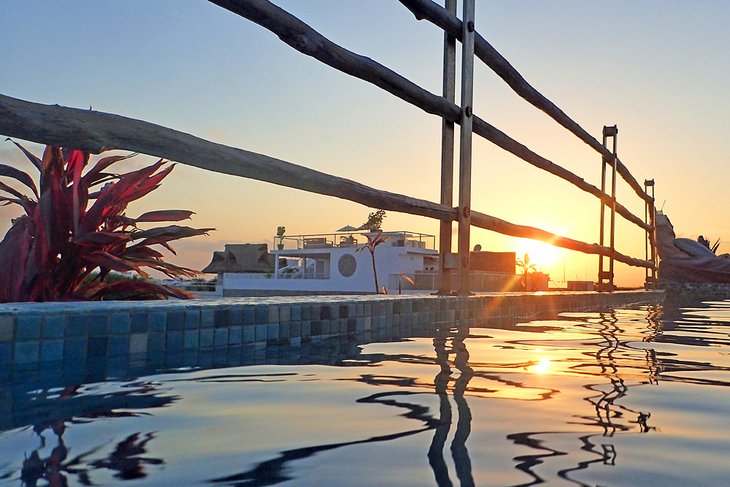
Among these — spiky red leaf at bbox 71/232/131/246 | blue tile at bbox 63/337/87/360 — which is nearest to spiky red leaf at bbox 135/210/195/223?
spiky red leaf at bbox 71/232/131/246

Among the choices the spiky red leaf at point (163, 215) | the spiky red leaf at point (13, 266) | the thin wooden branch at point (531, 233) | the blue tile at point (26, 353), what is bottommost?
the blue tile at point (26, 353)

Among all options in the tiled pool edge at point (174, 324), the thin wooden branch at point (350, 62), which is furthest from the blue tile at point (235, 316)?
the thin wooden branch at point (350, 62)

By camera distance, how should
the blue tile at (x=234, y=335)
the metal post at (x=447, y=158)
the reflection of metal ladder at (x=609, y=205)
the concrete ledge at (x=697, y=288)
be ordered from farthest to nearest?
the concrete ledge at (x=697, y=288)
the reflection of metal ladder at (x=609, y=205)
the metal post at (x=447, y=158)
the blue tile at (x=234, y=335)

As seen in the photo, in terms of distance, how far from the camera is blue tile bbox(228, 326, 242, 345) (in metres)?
2.57

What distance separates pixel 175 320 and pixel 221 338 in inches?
9.0

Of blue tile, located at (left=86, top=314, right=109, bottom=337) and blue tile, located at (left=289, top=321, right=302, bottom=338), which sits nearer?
blue tile, located at (left=86, top=314, right=109, bottom=337)

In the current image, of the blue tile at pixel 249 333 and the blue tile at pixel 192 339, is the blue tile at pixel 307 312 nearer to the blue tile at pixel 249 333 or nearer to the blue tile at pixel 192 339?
the blue tile at pixel 249 333

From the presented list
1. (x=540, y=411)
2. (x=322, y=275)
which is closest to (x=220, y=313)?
(x=540, y=411)

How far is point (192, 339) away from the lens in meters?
2.43

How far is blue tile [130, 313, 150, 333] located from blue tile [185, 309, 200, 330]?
168 mm

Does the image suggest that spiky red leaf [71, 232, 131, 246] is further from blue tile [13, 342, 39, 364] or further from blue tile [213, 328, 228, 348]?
blue tile [13, 342, 39, 364]

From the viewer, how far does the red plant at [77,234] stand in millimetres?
3404

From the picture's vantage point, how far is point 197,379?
1.78 m

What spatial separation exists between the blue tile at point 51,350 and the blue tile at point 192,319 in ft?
1.65
